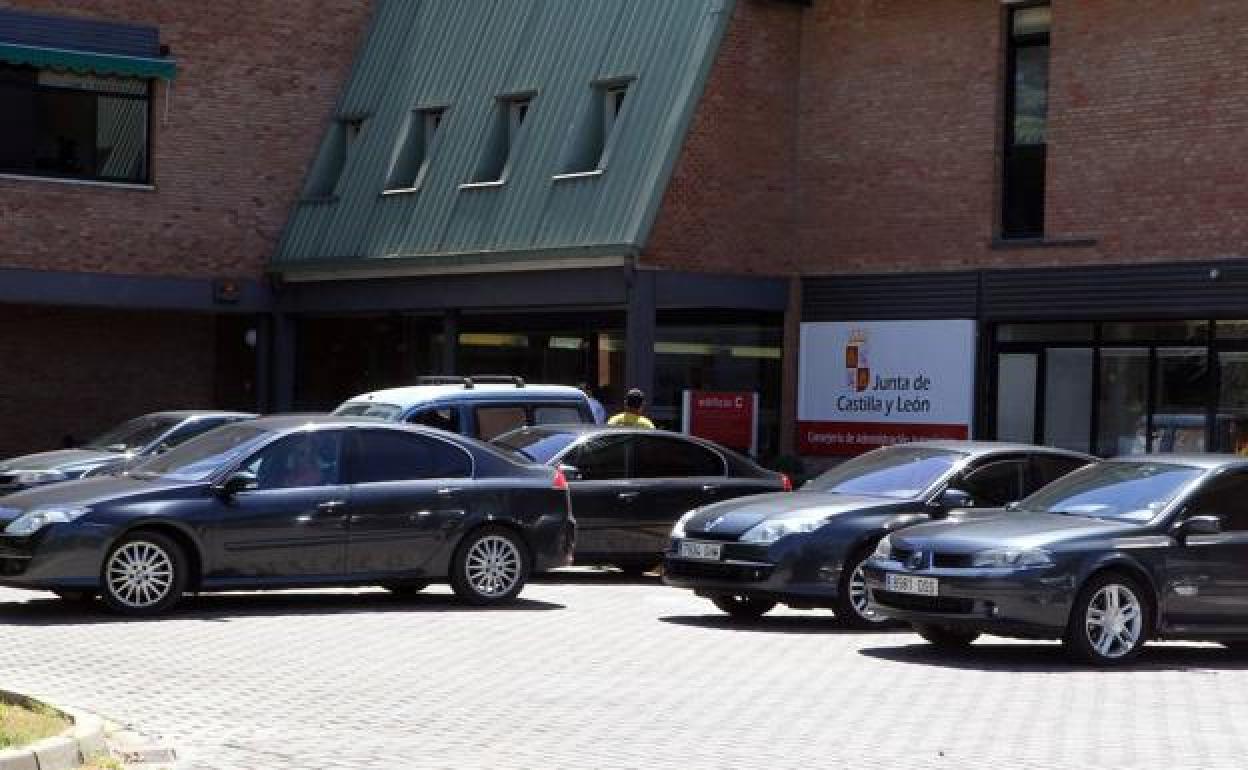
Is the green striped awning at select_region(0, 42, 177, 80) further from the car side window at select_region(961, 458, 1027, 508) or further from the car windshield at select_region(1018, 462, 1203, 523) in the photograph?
the car windshield at select_region(1018, 462, 1203, 523)

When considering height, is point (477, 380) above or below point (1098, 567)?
above

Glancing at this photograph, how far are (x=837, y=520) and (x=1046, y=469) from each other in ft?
6.87

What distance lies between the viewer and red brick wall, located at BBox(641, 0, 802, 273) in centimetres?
2914

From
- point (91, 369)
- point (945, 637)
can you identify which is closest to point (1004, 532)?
point (945, 637)

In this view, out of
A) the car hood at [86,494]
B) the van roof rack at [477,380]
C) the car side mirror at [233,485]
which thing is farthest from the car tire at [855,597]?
the van roof rack at [477,380]

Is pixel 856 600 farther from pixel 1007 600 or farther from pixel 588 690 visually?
pixel 588 690

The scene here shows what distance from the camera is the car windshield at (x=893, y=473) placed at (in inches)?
687

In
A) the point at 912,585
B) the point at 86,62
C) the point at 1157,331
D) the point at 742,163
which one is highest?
the point at 86,62

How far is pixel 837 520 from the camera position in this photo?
16938mm

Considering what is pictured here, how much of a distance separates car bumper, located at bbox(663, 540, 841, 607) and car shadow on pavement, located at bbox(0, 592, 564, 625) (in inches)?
64.6

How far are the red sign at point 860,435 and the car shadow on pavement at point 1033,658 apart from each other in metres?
11.2

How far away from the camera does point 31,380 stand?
37.1m

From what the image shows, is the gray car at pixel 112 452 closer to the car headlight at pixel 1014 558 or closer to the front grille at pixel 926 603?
the front grille at pixel 926 603

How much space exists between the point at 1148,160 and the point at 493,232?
9772 mm
